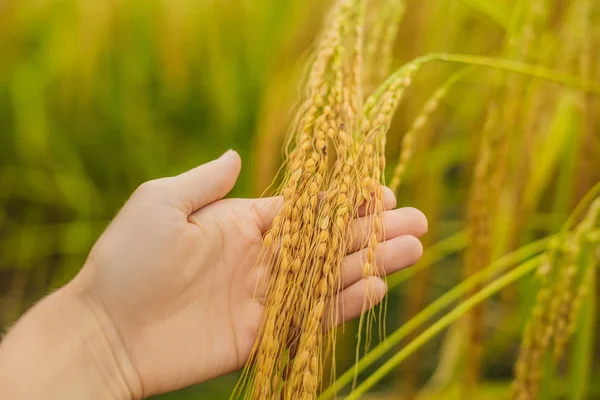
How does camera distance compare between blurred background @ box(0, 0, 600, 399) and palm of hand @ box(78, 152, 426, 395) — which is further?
blurred background @ box(0, 0, 600, 399)


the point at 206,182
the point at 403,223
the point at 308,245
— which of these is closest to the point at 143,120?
the point at 206,182

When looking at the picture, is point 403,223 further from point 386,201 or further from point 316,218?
point 316,218

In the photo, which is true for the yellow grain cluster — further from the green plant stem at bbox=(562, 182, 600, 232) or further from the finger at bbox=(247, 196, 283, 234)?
the green plant stem at bbox=(562, 182, 600, 232)

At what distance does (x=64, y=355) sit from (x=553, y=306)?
0.53 metres

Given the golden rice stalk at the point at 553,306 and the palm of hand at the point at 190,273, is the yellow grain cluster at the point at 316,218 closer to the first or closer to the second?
the palm of hand at the point at 190,273

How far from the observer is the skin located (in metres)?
0.63

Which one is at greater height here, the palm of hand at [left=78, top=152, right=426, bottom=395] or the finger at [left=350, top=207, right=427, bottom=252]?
the finger at [left=350, top=207, right=427, bottom=252]

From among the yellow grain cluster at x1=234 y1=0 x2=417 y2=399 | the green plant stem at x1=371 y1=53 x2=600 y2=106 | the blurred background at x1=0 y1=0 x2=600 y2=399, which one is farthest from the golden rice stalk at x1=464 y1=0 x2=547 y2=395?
the blurred background at x1=0 y1=0 x2=600 y2=399

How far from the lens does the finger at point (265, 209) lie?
2.04 feet

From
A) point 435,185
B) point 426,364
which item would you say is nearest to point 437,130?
point 435,185

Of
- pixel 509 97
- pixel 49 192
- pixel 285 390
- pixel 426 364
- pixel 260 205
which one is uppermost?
pixel 509 97

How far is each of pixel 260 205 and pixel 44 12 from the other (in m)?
1.22

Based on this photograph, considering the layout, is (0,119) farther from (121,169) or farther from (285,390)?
(285,390)

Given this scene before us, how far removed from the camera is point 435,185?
1.02 m
